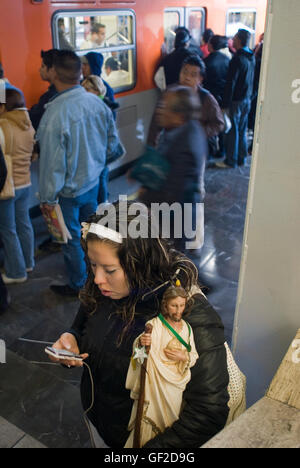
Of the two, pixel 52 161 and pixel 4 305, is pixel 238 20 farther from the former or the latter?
pixel 4 305

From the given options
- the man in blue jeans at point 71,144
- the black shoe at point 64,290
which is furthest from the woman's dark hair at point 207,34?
the black shoe at point 64,290

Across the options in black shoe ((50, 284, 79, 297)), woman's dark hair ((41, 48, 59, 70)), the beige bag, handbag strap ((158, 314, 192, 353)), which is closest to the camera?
handbag strap ((158, 314, 192, 353))

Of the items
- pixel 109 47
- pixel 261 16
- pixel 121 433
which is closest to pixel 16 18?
pixel 109 47

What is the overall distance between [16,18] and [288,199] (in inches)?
155

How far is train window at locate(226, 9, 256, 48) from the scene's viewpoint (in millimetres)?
8547

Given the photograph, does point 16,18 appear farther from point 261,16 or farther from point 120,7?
point 261,16

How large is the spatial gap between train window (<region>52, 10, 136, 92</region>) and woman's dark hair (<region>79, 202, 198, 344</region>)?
4.21 m

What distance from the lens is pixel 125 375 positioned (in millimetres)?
1422

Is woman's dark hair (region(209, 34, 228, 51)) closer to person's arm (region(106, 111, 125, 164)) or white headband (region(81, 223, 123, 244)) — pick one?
person's arm (region(106, 111, 125, 164))

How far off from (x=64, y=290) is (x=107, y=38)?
3690 millimetres

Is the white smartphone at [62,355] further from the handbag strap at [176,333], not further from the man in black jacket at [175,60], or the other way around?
the man in black jacket at [175,60]

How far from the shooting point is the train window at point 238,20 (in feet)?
28.0

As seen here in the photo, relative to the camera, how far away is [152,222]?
4.79 ft

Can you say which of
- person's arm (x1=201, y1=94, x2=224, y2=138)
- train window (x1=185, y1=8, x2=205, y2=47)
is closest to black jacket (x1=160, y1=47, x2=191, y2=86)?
train window (x1=185, y1=8, x2=205, y2=47)
